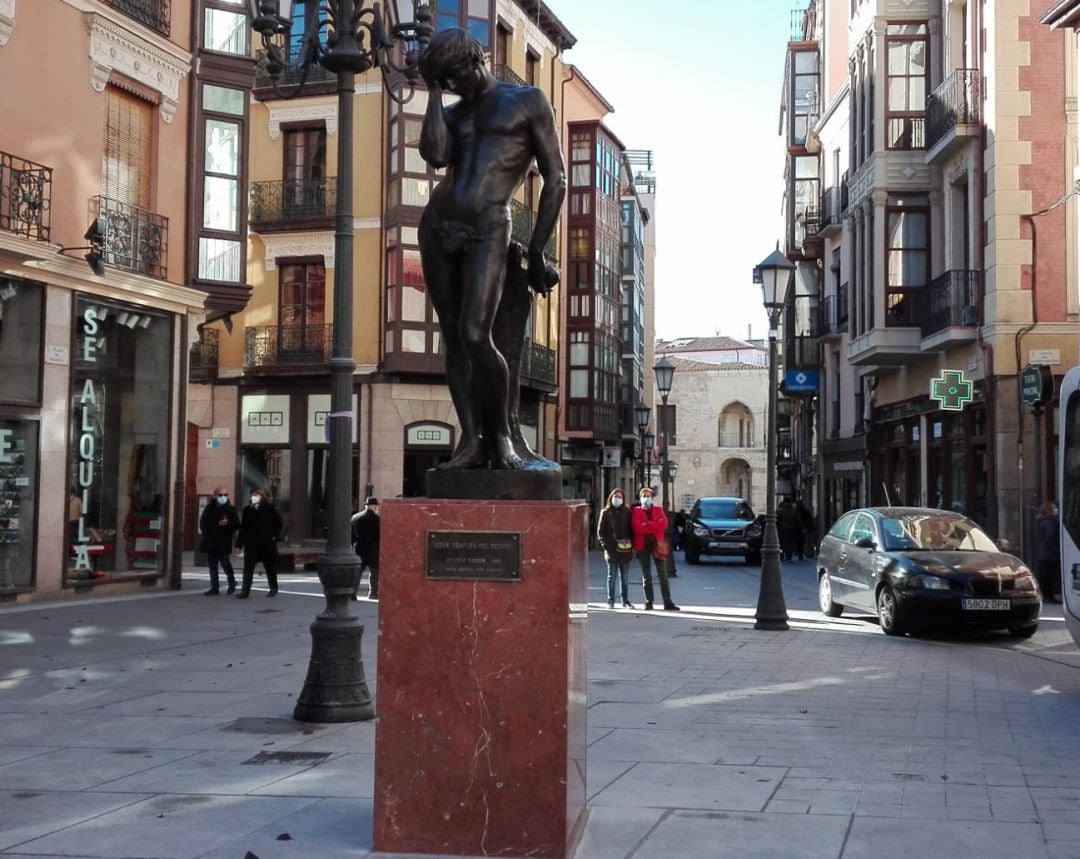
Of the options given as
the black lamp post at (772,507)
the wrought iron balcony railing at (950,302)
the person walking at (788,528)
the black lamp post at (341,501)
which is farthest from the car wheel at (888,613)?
the person walking at (788,528)

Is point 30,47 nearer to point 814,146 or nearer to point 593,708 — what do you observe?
point 593,708

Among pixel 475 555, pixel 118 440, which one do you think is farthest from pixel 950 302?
pixel 475 555

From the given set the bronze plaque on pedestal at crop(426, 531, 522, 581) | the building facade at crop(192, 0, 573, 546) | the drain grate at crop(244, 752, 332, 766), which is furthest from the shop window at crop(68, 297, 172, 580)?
the bronze plaque on pedestal at crop(426, 531, 522, 581)

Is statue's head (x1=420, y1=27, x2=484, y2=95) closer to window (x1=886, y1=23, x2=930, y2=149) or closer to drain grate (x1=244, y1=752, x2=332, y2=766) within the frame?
drain grate (x1=244, y1=752, x2=332, y2=766)

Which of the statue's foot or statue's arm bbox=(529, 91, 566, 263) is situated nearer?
the statue's foot

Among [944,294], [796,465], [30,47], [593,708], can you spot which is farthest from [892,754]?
[796,465]

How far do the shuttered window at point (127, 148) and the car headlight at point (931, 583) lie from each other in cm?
1281

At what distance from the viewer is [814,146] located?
44.6m

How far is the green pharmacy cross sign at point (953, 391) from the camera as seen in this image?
26062mm

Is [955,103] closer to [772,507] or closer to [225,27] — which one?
[225,27]

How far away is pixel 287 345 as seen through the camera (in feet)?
118

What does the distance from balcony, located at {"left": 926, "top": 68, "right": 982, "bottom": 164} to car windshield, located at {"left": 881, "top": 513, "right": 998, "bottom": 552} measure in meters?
12.5

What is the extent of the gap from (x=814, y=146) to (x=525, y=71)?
10.6 metres

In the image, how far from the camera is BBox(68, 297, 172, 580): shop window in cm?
1970
